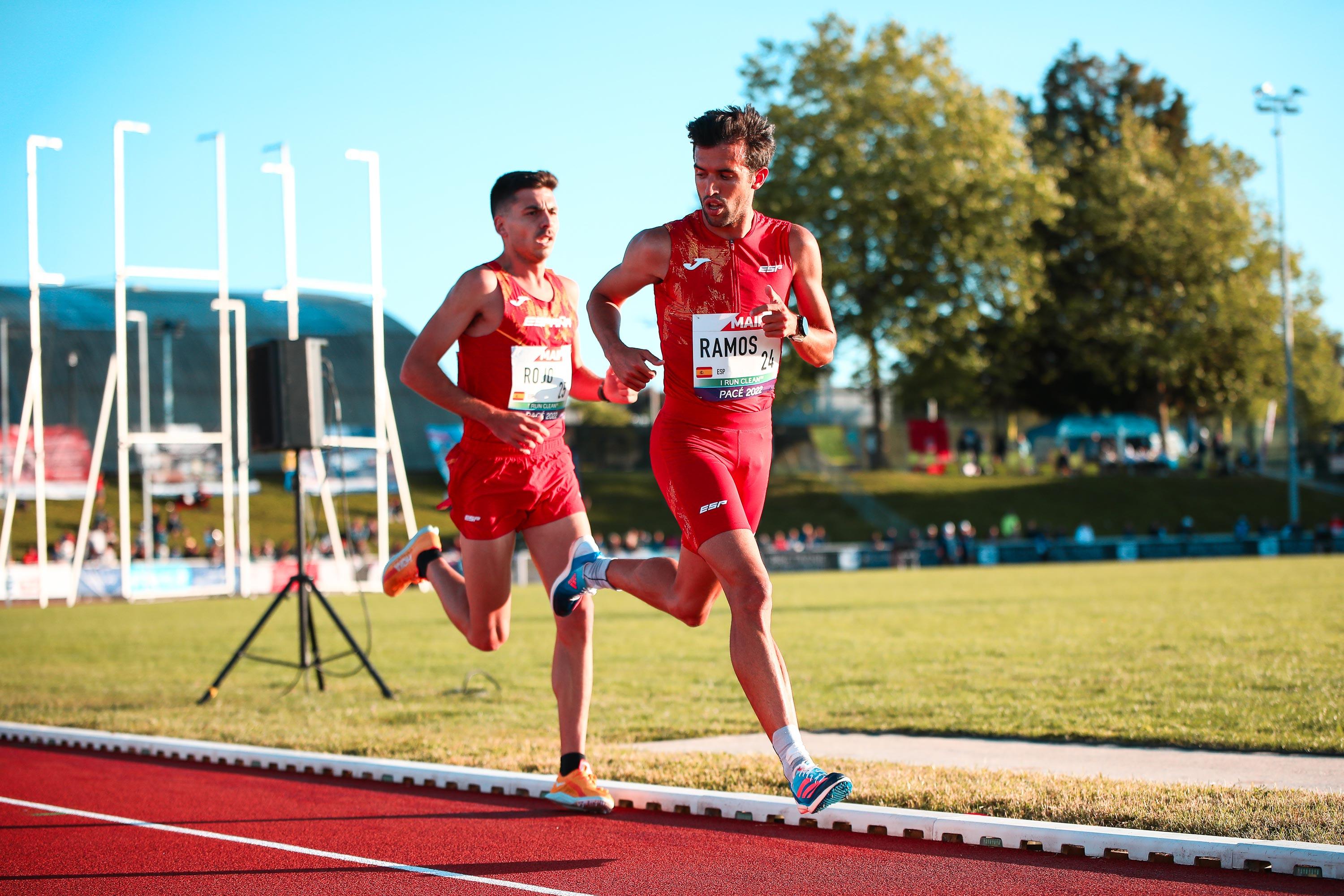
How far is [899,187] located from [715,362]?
146 feet

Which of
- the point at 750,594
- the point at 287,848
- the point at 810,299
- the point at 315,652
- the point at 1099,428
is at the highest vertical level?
the point at 1099,428

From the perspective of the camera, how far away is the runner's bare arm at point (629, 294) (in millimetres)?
5074

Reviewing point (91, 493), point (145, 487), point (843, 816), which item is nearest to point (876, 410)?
point (145, 487)

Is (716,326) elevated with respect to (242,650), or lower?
elevated

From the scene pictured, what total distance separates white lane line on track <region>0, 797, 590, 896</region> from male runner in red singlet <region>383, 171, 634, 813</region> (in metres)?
1.16

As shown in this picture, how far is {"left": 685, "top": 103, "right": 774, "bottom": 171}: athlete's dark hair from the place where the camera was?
4.94 metres

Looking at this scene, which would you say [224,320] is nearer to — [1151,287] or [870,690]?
[870,690]

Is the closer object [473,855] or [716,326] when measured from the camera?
[473,855]

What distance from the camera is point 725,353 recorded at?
200 inches

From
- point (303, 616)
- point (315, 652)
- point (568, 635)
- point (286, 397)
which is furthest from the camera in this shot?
point (315, 652)

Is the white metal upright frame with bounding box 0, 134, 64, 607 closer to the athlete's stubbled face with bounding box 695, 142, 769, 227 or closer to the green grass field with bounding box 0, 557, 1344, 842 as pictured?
the green grass field with bounding box 0, 557, 1344, 842

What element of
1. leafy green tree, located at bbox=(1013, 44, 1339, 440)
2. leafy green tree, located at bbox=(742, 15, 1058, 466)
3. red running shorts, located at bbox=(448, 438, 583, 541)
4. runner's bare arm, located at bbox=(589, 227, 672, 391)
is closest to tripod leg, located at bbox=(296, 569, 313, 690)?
red running shorts, located at bbox=(448, 438, 583, 541)

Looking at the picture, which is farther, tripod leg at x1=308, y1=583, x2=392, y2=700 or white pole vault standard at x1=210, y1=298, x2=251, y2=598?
white pole vault standard at x1=210, y1=298, x2=251, y2=598

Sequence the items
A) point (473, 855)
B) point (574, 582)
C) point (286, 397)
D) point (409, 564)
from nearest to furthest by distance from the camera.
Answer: point (473, 855), point (574, 582), point (409, 564), point (286, 397)
